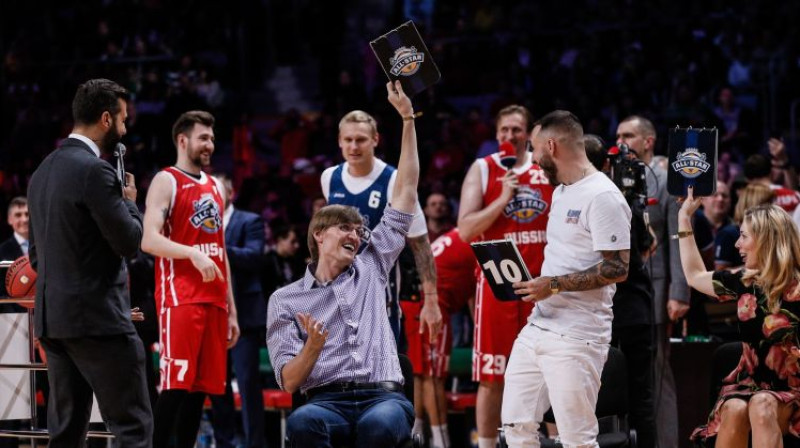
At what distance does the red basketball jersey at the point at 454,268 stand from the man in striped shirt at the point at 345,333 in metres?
2.35

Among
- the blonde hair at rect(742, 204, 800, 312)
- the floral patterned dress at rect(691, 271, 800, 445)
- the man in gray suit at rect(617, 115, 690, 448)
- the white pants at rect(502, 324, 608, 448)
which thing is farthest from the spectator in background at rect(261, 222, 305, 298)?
the blonde hair at rect(742, 204, 800, 312)

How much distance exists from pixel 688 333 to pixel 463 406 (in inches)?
65.7

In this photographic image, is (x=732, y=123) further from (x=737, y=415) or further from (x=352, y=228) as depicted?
(x=352, y=228)

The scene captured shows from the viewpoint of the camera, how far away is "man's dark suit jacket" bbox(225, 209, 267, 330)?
25.2ft

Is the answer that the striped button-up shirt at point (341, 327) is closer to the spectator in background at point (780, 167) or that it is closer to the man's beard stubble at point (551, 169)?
the man's beard stubble at point (551, 169)

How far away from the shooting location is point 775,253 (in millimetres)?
5113

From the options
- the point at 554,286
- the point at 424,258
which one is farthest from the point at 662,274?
the point at 554,286

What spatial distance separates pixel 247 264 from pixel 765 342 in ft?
12.3

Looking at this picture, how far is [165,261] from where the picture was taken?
6.30m

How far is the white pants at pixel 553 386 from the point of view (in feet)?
16.2

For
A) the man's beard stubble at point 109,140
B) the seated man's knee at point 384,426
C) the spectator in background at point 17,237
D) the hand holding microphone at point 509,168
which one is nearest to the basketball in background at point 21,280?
the man's beard stubble at point 109,140

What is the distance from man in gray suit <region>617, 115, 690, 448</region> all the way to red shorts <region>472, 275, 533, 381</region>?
802 mm

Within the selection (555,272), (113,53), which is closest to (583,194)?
(555,272)

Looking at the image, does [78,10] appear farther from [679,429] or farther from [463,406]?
[679,429]
